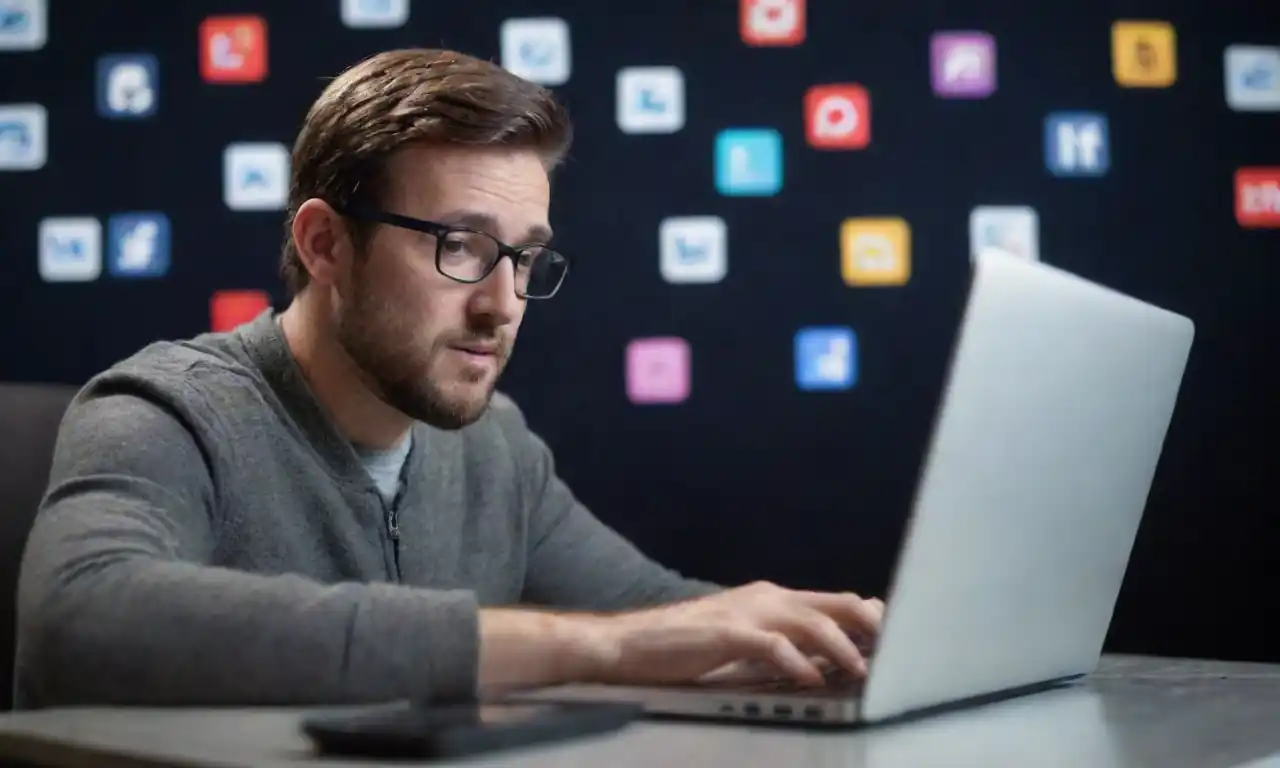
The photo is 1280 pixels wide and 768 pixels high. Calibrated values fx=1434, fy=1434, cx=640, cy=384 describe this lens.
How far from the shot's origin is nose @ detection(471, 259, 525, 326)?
1.43 metres

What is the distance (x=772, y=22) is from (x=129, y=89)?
3.32ft

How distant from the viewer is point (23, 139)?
2.26 metres

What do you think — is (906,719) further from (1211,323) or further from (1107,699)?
(1211,323)

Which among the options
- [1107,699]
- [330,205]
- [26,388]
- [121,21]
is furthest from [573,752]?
[121,21]

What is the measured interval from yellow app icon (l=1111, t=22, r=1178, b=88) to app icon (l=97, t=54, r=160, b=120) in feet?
4.91

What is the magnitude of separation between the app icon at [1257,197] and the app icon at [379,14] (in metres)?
1.32

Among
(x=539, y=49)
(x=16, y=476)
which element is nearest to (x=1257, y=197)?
(x=539, y=49)

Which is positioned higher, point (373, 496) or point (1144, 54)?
point (1144, 54)

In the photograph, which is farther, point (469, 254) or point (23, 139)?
point (23, 139)

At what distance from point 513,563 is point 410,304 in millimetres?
380

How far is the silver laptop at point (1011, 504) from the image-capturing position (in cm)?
78

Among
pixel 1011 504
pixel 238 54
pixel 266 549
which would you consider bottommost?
pixel 266 549

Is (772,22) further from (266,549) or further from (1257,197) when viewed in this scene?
(266,549)

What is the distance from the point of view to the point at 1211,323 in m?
2.19
